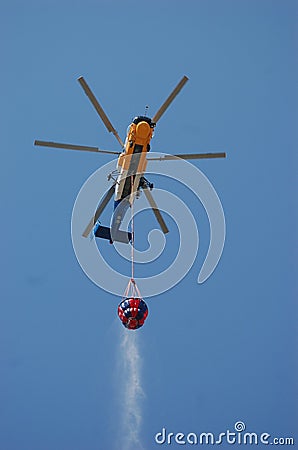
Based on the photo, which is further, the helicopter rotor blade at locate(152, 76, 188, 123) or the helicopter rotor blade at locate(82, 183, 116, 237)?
the helicopter rotor blade at locate(82, 183, 116, 237)

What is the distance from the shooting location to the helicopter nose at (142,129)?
15484 mm

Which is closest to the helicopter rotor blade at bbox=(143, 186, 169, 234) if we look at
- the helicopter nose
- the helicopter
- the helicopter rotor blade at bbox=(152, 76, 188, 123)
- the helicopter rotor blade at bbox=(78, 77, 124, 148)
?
the helicopter

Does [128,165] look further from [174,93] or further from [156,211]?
[174,93]

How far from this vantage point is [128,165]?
16.1 m

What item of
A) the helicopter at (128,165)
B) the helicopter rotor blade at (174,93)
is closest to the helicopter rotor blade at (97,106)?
the helicopter at (128,165)

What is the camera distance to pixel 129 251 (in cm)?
1819

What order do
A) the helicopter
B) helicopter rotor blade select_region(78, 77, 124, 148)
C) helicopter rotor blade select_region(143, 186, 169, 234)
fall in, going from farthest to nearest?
1. helicopter rotor blade select_region(143, 186, 169, 234)
2. the helicopter
3. helicopter rotor blade select_region(78, 77, 124, 148)

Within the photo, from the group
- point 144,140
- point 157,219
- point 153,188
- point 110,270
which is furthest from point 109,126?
point 110,270

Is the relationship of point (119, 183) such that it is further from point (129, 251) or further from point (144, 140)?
point (129, 251)

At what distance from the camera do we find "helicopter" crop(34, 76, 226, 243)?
1509 centimetres

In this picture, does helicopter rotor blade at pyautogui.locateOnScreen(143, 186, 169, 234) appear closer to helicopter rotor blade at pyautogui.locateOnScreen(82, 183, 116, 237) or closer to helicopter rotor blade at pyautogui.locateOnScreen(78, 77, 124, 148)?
helicopter rotor blade at pyautogui.locateOnScreen(82, 183, 116, 237)

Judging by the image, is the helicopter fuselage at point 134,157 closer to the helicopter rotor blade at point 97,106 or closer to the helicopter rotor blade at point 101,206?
the helicopter rotor blade at point 101,206

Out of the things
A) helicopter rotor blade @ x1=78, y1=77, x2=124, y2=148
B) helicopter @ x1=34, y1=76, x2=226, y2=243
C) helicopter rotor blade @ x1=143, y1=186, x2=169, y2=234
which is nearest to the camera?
helicopter rotor blade @ x1=78, y1=77, x2=124, y2=148

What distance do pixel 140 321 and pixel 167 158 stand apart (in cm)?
441
